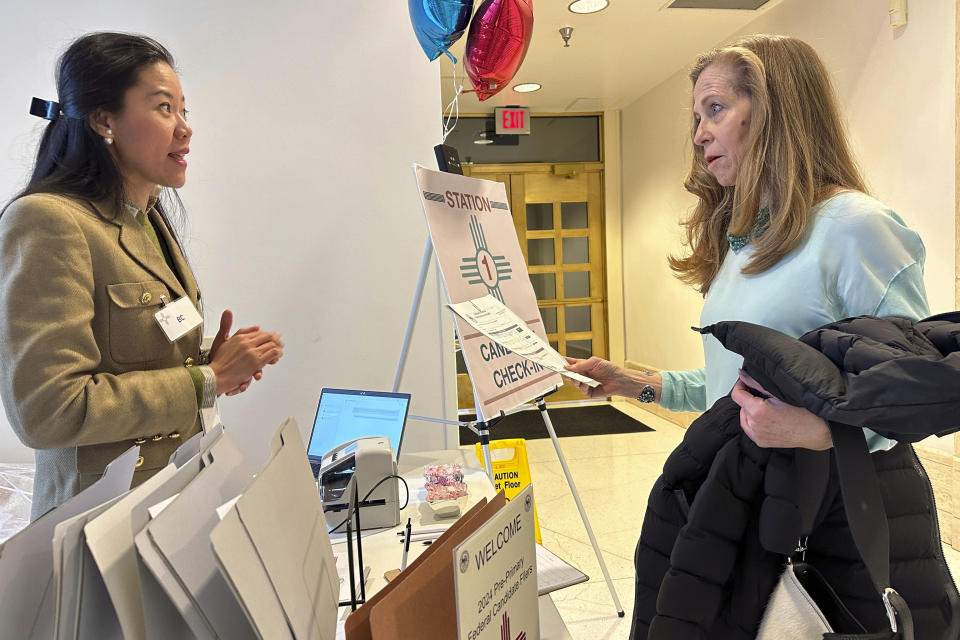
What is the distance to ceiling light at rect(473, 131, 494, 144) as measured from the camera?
20.2 ft

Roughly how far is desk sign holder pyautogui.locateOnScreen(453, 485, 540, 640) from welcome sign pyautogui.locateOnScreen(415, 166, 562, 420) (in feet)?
3.40

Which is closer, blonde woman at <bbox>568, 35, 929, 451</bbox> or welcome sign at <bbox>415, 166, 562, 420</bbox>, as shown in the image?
blonde woman at <bbox>568, 35, 929, 451</bbox>

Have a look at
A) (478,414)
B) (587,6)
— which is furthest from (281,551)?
(587,6)

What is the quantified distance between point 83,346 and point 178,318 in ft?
0.62

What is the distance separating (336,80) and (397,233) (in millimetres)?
680

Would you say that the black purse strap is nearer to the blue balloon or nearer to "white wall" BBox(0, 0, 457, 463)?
→ the blue balloon

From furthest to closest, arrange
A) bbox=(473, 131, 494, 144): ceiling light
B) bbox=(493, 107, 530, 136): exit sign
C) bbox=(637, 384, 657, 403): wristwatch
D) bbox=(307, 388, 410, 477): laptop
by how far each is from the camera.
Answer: bbox=(473, 131, 494, 144): ceiling light → bbox=(493, 107, 530, 136): exit sign → bbox=(307, 388, 410, 477): laptop → bbox=(637, 384, 657, 403): wristwatch

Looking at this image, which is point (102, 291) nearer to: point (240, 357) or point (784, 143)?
point (240, 357)

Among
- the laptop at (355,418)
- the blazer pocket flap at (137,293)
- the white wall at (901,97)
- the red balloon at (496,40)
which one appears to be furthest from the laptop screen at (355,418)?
the white wall at (901,97)

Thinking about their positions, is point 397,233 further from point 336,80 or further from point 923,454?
point 923,454

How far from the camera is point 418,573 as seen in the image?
0.59m

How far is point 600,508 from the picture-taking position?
11.5ft

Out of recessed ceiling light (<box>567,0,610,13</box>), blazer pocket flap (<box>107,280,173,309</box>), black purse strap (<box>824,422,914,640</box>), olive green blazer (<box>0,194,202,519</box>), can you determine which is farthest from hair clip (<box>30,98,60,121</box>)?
recessed ceiling light (<box>567,0,610,13</box>)

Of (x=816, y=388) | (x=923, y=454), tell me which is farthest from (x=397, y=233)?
(x=923, y=454)
